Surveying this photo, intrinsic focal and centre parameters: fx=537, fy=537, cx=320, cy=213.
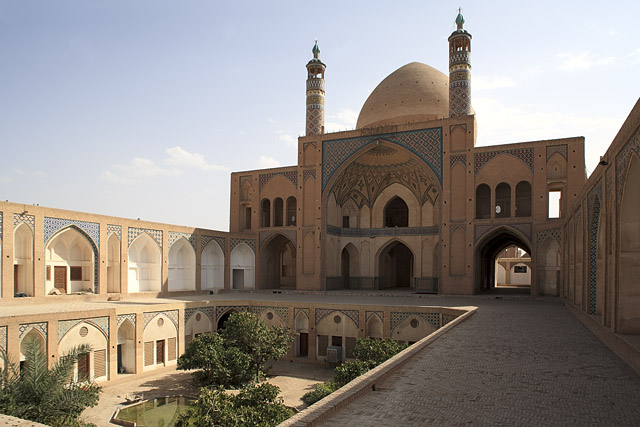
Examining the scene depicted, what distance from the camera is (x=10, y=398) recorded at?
274 inches

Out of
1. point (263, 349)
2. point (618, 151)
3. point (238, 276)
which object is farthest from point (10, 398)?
point (238, 276)

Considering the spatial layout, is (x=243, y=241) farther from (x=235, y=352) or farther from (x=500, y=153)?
(x=500, y=153)

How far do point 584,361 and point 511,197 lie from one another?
32.1 feet

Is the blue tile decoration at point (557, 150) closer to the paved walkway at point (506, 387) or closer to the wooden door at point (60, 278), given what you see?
the paved walkway at point (506, 387)

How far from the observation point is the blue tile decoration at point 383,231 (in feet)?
61.0

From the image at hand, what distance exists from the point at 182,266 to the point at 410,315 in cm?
756

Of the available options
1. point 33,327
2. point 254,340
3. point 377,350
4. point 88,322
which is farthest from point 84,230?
point 377,350

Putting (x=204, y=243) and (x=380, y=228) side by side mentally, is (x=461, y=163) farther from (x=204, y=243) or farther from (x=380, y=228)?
(x=204, y=243)

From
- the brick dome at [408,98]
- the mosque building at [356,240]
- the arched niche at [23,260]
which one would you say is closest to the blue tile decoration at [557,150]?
the mosque building at [356,240]

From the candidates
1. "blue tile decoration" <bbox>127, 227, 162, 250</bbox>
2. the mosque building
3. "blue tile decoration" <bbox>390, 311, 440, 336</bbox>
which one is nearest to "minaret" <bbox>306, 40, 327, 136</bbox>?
the mosque building

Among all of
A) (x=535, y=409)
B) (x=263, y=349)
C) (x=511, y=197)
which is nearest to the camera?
(x=535, y=409)

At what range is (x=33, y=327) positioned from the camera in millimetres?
9273

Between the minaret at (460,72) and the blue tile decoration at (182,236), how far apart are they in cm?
875

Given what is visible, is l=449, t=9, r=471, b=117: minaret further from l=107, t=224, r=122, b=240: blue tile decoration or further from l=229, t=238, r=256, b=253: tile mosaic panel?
l=107, t=224, r=122, b=240: blue tile decoration
